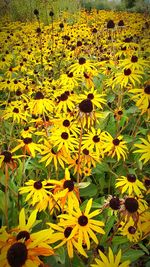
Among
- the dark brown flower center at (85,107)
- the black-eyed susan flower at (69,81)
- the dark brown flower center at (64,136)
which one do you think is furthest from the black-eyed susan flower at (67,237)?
the black-eyed susan flower at (69,81)

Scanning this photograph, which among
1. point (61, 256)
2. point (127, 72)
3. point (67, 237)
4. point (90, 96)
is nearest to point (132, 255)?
point (61, 256)

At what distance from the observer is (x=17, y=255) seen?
0.84m

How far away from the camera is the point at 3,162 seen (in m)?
1.43

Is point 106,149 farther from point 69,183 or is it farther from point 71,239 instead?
point 71,239

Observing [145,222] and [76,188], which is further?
[76,188]

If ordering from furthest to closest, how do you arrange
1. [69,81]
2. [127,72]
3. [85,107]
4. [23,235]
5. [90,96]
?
[69,81] → [127,72] → [90,96] → [85,107] → [23,235]

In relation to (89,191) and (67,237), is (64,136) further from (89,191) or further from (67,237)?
(67,237)

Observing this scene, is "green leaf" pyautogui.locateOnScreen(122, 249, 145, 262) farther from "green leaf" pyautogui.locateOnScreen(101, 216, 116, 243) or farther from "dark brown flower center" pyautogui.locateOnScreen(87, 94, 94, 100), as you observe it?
"dark brown flower center" pyautogui.locateOnScreen(87, 94, 94, 100)

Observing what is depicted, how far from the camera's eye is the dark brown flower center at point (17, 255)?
828 mm

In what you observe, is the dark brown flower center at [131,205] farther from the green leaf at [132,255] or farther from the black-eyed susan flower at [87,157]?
the black-eyed susan flower at [87,157]

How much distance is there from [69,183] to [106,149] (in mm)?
508

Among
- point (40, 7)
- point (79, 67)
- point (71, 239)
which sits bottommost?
point (71, 239)

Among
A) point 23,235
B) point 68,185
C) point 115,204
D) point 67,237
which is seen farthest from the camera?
point 68,185

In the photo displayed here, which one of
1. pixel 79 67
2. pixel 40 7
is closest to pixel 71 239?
pixel 79 67
